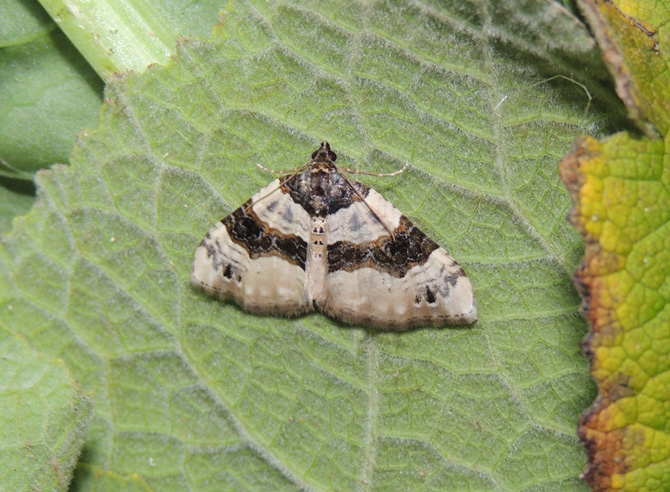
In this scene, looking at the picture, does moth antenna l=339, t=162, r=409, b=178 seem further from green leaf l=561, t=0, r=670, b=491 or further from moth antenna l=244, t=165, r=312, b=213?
green leaf l=561, t=0, r=670, b=491

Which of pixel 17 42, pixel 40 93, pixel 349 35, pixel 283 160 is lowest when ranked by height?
pixel 283 160

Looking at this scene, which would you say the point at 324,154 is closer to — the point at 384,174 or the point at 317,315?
the point at 384,174

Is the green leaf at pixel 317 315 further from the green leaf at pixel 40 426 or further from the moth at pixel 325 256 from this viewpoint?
the green leaf at pixel 40 426

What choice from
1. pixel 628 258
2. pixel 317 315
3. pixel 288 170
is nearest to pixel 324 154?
pixel 288 170

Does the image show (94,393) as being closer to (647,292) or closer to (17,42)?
(17,42)

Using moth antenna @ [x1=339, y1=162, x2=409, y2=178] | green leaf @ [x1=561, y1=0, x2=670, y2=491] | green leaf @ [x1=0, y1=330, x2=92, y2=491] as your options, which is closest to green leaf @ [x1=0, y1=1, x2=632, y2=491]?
moth antenna @ [x1=339, y1=162, x2=409, y2=178]

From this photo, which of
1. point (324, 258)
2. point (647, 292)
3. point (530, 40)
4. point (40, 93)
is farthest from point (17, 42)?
point (647, 292)
